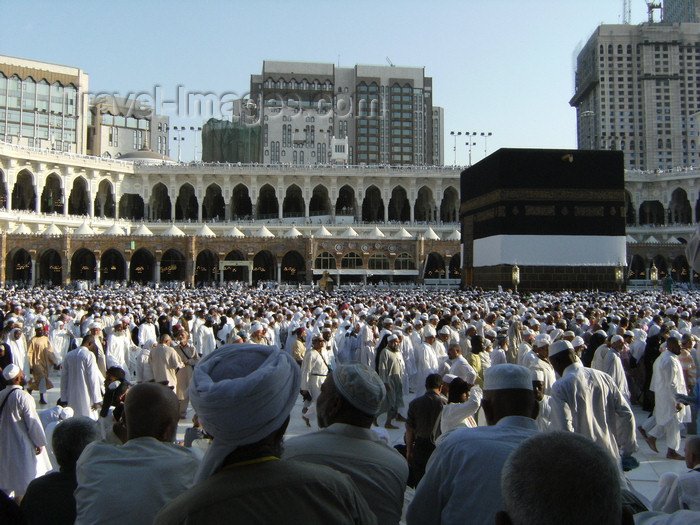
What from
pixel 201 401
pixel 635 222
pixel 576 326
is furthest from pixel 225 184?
pixel 201 401

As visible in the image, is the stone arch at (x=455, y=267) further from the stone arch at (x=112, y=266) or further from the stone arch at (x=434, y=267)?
the stone arch at (x=112, y=266)

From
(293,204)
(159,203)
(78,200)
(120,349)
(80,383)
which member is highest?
(293,204)

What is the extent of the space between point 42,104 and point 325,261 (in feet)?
138

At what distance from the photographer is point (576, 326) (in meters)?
9.59

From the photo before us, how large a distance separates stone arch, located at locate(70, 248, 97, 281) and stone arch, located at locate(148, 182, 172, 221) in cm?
985

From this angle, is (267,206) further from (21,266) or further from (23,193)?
(21,266)

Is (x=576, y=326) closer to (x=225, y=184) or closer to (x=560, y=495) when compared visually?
(x=560, y=495)

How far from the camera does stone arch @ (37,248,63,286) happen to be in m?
35.8

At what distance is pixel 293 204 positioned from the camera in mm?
52469

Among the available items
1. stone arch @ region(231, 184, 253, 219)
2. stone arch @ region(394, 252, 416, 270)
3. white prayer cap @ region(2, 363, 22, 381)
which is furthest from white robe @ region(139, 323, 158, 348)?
stone arch @ region(231, 184, 253, 219)

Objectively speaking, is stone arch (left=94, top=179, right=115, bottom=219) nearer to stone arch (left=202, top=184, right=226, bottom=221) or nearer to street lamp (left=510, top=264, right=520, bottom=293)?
stone arch (left=202, top=184, right=226, bottom=221)

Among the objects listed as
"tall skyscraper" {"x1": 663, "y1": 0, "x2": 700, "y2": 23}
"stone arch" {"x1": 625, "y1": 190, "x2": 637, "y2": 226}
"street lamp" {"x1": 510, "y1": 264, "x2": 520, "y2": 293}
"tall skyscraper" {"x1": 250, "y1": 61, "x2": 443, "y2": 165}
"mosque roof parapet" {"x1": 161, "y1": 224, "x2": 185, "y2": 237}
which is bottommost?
"street lamp" {"x1": 510, "y1": 264, "x2": 520, "y2": 293}

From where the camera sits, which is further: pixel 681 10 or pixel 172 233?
pixel 681 10

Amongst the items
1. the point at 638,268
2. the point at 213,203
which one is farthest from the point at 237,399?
the point at 213,203
